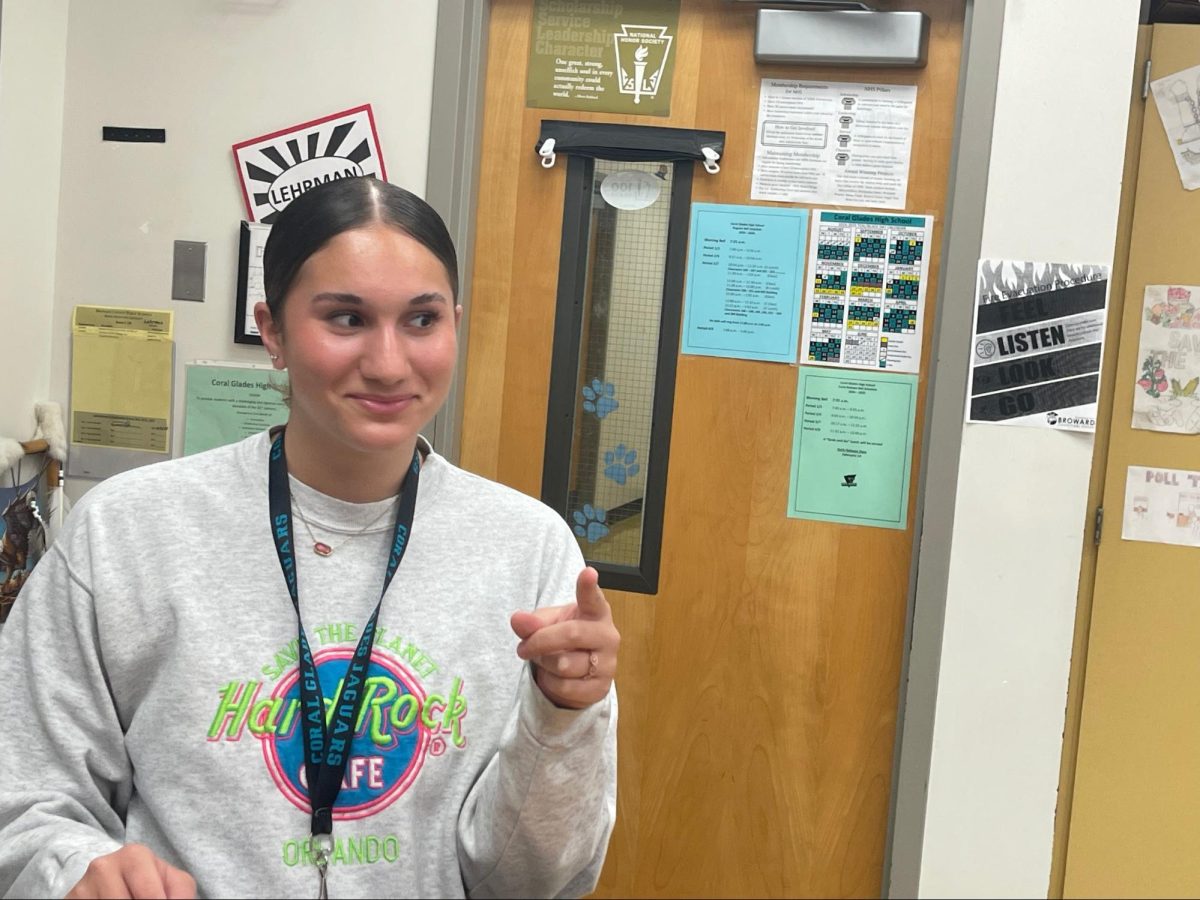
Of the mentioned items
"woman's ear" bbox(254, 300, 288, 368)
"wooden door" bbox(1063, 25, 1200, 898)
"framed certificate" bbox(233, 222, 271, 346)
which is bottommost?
"wooden door" bbox(1063, 25, 1200, 898)

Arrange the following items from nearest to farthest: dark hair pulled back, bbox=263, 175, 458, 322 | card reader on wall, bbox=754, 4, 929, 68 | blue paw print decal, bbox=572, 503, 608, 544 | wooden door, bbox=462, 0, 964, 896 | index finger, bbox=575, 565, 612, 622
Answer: index finger, bbox=575, 565, 612, 622 → dark hair pulled back, bbox=263, 175, 458, 322 → card reader on wall, bbox=754, 4, 929, 68 → wooden door, bbox=462, 0, 964, 896 → blue paw print decal, bbox=572, 503, 608, 544

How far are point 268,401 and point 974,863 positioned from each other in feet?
5.36

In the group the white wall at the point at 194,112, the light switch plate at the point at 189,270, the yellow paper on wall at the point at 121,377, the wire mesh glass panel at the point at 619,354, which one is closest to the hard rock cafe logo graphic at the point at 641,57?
the wire mesh glass panel at the point at 619,354

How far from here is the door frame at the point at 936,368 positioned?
2186mm

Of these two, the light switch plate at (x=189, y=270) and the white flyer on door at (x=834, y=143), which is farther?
the light switch plate at (x=189, y=270)

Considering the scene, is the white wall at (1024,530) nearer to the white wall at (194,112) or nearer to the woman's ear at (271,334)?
the white wall at (194,112)

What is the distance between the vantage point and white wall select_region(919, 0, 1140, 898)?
2148 millimetres

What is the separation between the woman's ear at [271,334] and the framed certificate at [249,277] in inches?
45.4

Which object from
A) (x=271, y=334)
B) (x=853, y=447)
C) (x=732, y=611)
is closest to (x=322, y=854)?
(x=271, y=334)

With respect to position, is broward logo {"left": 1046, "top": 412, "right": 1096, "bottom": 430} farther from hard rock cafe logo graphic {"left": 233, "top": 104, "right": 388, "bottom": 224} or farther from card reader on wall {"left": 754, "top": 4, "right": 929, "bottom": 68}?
hard rock cafe logo graphic {"left": 233, "top": 104, "right": 388, "bottom": 224}

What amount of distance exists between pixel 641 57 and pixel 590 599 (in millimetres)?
1633

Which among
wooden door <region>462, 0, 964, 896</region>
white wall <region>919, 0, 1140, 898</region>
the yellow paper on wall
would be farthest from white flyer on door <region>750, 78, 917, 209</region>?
the yellow paper on wall

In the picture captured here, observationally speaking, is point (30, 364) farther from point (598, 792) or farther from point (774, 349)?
point (598, 792)

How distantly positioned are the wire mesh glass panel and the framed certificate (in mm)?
659
